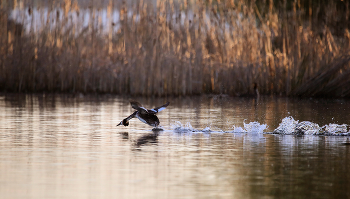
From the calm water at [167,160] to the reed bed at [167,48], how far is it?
786 cm

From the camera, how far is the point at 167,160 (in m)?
7.24

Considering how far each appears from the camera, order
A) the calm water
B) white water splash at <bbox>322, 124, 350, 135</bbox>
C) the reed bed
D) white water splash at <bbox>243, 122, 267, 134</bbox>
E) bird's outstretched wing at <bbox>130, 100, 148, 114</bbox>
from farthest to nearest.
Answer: the reed bed → white water splash at <bbox>243, 122, 267, 134</bbox> → bird's outstretched wing at <bbox>130, 100, 148, 114</bbox> → white water splash at <bbox>322, 124, 350, 135</bbox> → the calm water

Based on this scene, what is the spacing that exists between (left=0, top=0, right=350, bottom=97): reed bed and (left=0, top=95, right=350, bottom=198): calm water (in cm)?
786

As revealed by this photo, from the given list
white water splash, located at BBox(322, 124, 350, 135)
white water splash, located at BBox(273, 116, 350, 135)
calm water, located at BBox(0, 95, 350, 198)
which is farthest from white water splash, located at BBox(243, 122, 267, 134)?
white water splash, located at BBox(322, 124, 350, 135)

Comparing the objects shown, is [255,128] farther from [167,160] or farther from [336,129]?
[167,160]

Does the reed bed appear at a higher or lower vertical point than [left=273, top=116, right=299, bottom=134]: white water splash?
higher

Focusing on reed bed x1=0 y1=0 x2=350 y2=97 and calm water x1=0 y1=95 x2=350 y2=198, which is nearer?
calm water x1=0 y1=95 x2=350 y2=198

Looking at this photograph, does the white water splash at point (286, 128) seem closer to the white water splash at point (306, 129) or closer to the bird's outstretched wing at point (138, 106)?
the white water splash at point (306, 129)

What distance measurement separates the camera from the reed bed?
69.8 ft

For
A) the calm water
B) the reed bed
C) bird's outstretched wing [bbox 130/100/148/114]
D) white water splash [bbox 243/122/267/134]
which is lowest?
the calm water

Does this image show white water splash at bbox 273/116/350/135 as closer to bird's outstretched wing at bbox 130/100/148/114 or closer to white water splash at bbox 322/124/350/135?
white water splash at bbox 322/124/350/135

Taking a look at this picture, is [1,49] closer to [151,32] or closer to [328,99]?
[151,32]

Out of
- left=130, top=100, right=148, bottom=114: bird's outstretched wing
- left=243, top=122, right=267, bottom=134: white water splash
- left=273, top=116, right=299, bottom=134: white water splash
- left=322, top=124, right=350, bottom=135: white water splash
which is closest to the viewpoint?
left=322, top=124, right=350, bottom=135: white water splash

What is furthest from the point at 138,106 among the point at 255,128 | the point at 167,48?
the point at 167,48
